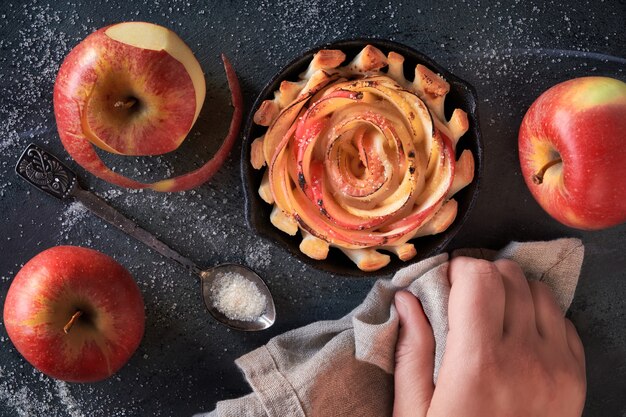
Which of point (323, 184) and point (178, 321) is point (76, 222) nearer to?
point (178, 321)

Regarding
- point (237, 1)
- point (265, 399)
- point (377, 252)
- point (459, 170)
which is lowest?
point (265, 399)

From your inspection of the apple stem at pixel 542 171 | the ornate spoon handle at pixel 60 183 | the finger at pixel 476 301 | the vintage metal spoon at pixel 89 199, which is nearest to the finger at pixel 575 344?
the finger at pixel 476 301

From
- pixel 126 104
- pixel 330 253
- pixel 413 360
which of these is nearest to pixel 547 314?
pixel 413 360

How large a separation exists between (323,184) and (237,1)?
0.34 m

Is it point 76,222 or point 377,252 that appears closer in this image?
point 377,252

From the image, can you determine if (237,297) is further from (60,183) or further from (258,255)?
(60,183)

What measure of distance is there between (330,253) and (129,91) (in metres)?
0.35

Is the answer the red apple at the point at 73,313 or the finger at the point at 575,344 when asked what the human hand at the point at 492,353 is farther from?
the red apple at the point at 73,313

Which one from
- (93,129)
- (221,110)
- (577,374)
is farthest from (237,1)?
(577,374)

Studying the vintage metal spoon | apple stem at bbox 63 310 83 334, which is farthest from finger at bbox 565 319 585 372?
apple stem at bbox 63 310 83 334

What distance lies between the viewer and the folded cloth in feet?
3.57

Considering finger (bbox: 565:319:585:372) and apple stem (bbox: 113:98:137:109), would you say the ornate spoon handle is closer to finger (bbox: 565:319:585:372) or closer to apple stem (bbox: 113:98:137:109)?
apple stem (bbox: 113:98:137:109)

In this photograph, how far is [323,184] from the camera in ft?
3.25

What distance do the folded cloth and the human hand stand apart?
→ 2cm
